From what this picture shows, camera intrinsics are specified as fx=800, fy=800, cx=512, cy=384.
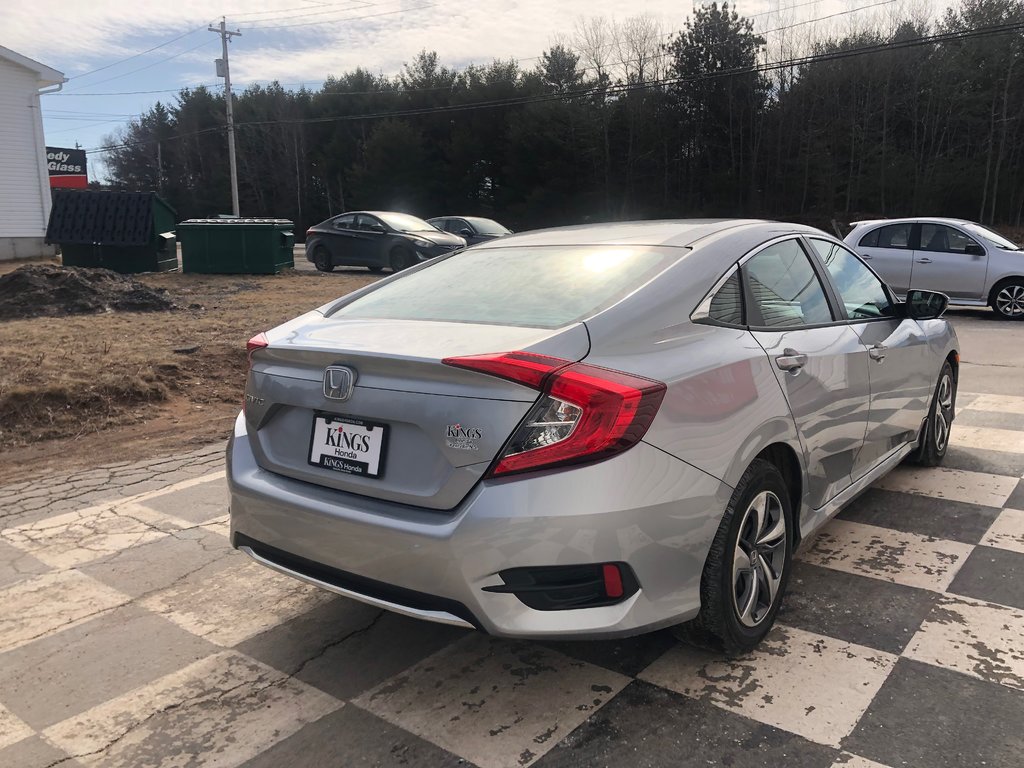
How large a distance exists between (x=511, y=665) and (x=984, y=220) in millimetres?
37220

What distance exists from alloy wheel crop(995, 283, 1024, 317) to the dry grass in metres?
11.4

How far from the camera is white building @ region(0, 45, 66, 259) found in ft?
Result: 77.2

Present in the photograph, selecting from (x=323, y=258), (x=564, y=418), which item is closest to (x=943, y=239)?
(x=564, y=418)

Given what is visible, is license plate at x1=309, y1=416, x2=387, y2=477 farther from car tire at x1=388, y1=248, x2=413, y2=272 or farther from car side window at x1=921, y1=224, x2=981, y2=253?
car tire at x1=388, y1=248, x2=413, y2=272

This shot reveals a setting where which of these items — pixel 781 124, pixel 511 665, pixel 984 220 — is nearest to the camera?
pixel 511 665

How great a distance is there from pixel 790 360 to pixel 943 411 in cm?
267

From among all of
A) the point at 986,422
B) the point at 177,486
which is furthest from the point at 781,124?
the point at 177,486

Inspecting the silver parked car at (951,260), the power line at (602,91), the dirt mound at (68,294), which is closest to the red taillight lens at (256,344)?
the dirt mound at (68,294)

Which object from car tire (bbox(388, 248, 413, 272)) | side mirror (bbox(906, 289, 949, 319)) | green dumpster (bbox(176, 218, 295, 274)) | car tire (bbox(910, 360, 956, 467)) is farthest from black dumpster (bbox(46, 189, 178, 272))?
side mirror (bbox(906, 289, 949, 319))

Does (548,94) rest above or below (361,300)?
above

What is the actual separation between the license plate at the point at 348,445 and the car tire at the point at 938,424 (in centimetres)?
373

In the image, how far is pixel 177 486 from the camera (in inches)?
205

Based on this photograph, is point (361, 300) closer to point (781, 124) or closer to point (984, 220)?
point (984, 220)

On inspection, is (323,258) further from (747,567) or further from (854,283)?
(747,567)
